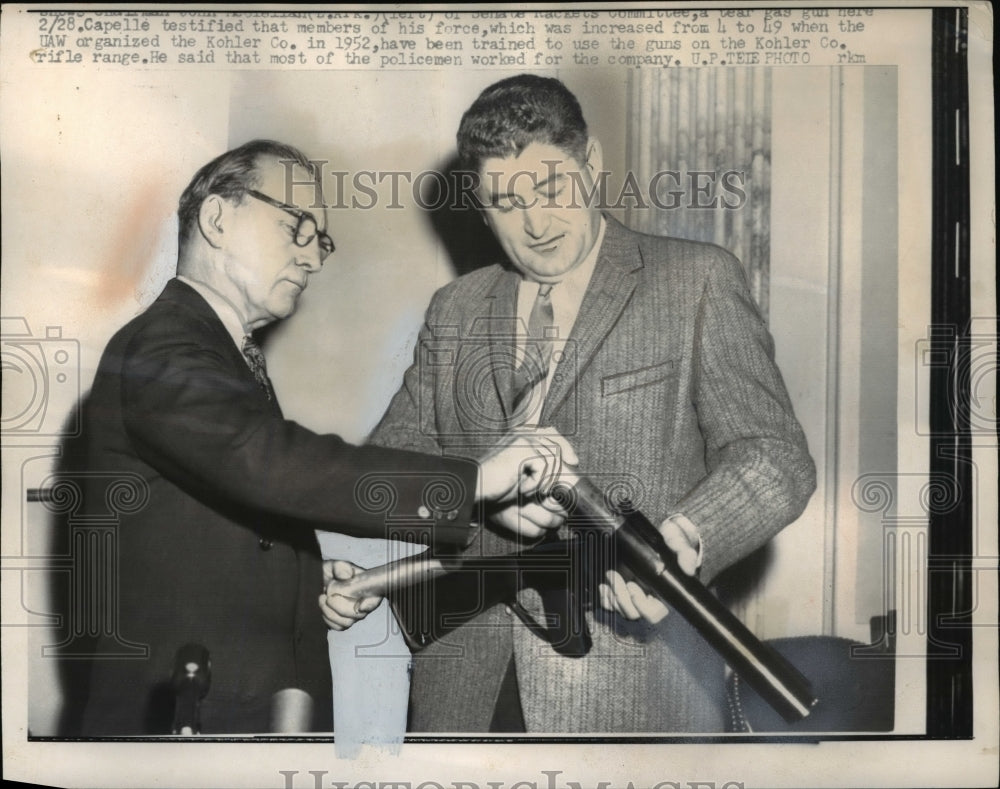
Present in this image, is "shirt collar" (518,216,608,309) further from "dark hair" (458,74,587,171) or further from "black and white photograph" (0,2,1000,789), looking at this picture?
"dark hair" (458,74,587,171)

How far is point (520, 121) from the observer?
10.5 feet

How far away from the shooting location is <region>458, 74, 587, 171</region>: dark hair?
3.18 m

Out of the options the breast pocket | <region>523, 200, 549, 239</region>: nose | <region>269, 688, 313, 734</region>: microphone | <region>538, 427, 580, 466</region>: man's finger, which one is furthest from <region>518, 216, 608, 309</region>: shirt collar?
<region>269, 688, 313, 734</region>: microphone

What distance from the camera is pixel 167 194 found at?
10.5 ft

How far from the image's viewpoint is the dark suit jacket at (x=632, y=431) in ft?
10.2

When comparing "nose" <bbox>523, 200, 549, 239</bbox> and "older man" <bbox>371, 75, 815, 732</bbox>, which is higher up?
"nose" <bbox>523, 200, 549, 239</bbox>

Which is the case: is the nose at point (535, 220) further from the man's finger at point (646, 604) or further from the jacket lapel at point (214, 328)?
the man's finger at point (646, 604)

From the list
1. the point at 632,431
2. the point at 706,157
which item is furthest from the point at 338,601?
the point at 706,157

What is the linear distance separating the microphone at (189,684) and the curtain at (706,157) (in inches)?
71.1

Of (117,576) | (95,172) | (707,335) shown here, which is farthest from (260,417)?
(707,335)

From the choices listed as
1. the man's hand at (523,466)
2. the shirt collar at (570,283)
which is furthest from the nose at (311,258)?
the man's hand at (523,466)

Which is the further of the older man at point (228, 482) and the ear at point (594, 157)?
the ear at point (594, 157)

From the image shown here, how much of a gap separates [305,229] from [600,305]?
2.96ft

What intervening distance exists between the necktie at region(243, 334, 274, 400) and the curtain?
3.82 feet
